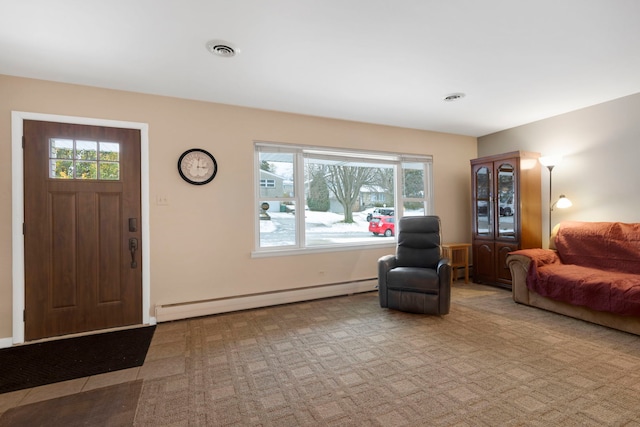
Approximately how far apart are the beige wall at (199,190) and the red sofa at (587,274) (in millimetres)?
2136

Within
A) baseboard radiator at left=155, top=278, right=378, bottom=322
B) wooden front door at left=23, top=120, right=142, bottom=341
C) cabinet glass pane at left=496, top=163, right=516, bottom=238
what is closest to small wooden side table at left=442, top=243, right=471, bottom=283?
cabinet glass pane at left=496, top=163, right=516, bottom=238

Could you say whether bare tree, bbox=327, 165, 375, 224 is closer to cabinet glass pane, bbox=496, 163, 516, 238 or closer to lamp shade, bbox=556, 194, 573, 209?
cabinet glass pane, bbox=496, 163, 516, 238

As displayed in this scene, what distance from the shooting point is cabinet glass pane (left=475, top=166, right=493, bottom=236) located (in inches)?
177

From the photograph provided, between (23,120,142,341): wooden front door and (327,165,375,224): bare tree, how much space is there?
2.44m

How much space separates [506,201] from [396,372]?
11.0ft

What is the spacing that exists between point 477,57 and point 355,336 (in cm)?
270

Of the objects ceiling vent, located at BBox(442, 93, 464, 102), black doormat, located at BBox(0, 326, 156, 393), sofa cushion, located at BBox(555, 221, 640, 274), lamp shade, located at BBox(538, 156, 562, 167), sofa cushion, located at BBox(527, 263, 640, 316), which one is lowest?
black doormat, located at BBox(0, 326, 156, 393)

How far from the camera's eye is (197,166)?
337 centimetres

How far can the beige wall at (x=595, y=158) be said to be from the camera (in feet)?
11.3

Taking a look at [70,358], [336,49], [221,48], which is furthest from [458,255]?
[70,358]

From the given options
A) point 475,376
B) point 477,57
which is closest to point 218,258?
point 475,376

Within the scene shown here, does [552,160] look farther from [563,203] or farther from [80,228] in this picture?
[80,228]

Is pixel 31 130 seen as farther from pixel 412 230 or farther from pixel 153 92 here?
pixel 412 230

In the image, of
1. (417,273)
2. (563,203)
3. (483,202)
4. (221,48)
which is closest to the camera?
(221,48)
